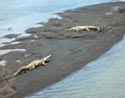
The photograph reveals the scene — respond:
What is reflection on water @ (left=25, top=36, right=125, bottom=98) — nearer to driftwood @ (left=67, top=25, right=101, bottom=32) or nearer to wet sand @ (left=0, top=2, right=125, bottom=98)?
wet sand @ (left=0, top=2, right=125, bottom=98)

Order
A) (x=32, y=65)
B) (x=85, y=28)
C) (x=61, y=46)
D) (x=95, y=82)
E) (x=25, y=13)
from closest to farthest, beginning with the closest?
(x=95, y=82) < (x=32, y=65) < (x=61, y=46) < (x=85, y=28) < (x=25, y=13)

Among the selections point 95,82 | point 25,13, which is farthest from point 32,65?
point 25,13

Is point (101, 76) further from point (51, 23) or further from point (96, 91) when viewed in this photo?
point (51, 23)

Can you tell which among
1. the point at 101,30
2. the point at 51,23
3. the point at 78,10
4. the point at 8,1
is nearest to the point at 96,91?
the point at 101,30

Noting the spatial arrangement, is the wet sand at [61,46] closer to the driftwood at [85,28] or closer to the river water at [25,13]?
the driftwood at [85,28]

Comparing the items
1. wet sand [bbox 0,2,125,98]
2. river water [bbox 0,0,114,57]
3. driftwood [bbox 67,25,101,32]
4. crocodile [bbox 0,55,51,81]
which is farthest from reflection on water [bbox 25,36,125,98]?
river water [bbox 0,0,114,57]

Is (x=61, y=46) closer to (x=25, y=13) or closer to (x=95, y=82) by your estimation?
(x=95, y=82)
